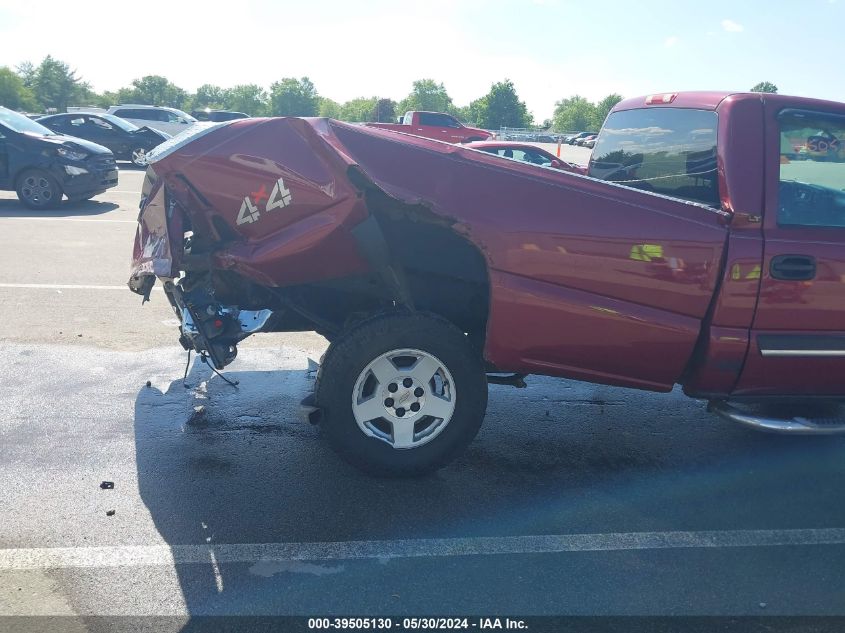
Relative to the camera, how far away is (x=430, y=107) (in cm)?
10225

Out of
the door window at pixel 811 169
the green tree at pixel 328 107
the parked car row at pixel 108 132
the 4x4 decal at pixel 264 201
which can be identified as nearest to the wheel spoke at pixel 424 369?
the 4x4 decal at pixel 264 201

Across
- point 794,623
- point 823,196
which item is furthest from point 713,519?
point 823,196

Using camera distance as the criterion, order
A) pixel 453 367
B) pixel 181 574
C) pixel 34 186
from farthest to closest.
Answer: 1. pixel 34 186
2. pixel 453 367
3. pixel 181 574

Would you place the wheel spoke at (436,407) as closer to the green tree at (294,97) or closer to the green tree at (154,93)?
the green tree at (294,97)

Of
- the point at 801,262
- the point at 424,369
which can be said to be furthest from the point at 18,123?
the point at 801,262

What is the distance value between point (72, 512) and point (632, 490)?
2.83 metres

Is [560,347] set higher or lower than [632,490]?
higher

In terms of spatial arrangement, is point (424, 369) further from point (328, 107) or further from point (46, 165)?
point (328, 107)

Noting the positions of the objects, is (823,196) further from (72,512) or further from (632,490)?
(72,512)

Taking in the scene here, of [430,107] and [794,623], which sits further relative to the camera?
[430,107]

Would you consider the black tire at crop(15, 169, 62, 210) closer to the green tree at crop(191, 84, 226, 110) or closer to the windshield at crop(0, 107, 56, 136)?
the windshield at crop(0, 107, 56, 136)

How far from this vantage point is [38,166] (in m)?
12.0

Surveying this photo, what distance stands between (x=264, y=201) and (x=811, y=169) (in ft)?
9.52

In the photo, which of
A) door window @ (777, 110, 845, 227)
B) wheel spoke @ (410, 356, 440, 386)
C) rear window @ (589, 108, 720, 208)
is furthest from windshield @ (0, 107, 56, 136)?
door window @ (777, 110, 845, 227)
